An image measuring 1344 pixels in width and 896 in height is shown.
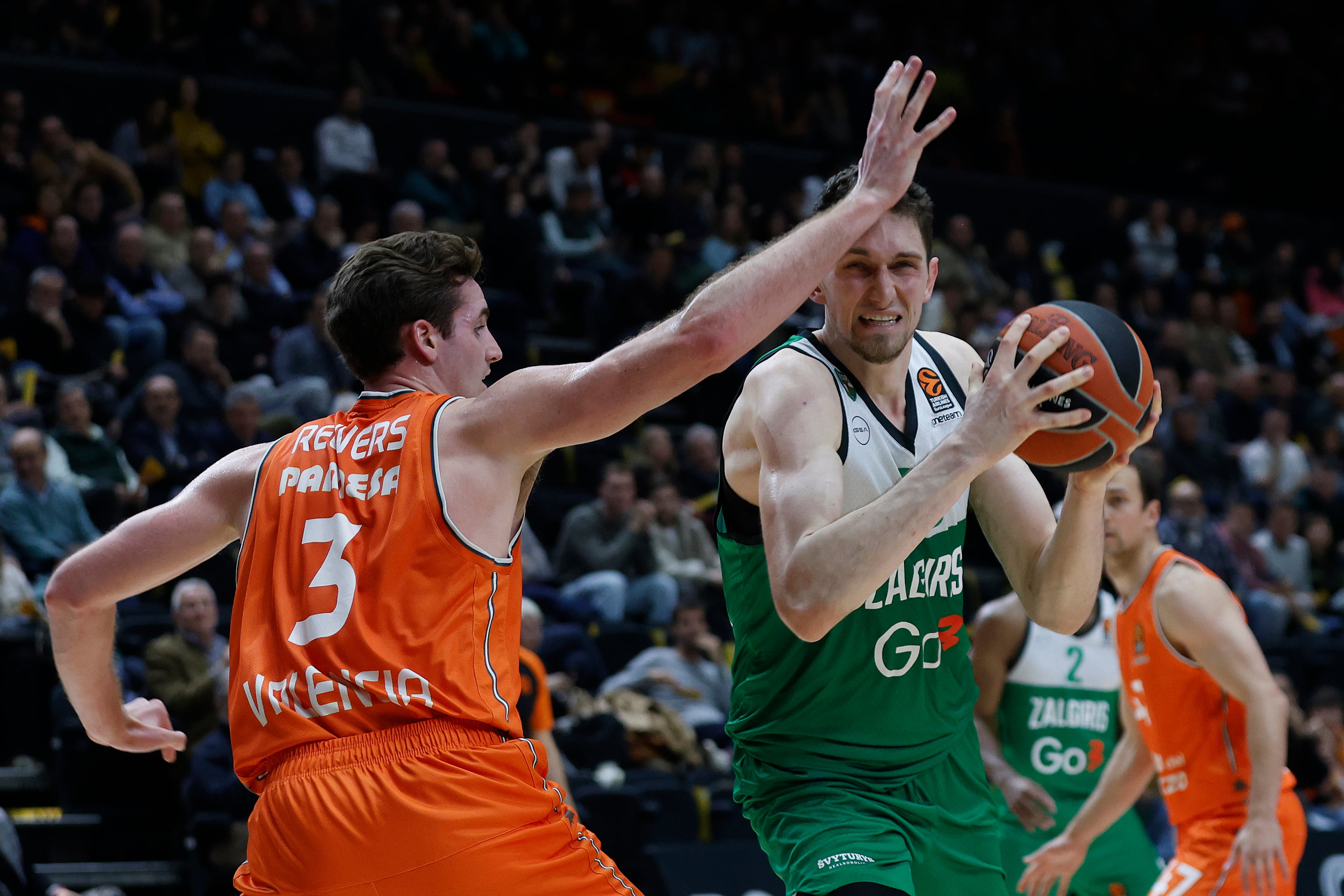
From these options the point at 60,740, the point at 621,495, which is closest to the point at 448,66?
the point at 621,495

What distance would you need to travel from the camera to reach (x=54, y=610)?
3.01 metres

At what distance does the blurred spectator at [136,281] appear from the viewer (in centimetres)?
1070

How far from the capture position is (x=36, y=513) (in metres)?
8.61

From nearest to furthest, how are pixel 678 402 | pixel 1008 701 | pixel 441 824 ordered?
pixel 441 824 < pixel 1008 701 < pixel 678 402

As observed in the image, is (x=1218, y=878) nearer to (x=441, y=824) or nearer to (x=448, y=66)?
(x=441, y=824)

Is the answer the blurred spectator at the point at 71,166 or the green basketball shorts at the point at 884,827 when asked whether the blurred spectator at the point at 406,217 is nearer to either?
the blurred spectator at the point at 71,166

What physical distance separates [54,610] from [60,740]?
15.6 feet

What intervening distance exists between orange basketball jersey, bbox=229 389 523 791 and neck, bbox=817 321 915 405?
3.89ft

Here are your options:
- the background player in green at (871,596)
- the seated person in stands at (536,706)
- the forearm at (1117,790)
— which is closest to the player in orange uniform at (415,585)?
the background player in green at (871,596)

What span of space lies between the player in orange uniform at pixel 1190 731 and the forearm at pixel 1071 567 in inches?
60.8

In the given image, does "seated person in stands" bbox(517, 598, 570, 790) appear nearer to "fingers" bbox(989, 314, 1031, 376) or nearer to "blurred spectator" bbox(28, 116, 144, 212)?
"fingers" bbox(989, 314, 1031, 376)

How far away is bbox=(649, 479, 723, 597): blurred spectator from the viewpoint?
1044 cm

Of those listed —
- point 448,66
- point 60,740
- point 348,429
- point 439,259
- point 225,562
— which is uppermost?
point 448,66

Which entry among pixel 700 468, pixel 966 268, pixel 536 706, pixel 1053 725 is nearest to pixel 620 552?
pixel 700 468
